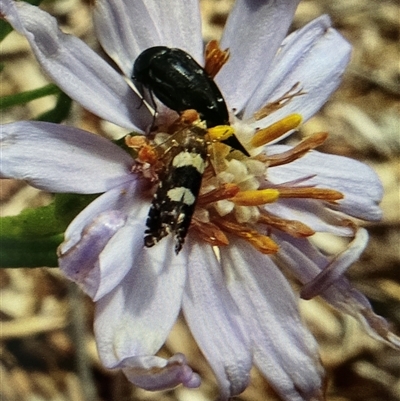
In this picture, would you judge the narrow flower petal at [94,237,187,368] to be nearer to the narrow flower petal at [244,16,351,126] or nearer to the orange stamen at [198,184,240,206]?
the orange stamen at [198,184,240,206]

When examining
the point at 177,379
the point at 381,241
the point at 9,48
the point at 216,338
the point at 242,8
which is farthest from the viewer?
the point at 9,48

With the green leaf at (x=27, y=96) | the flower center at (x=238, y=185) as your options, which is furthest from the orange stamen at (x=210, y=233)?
the green leaf at (x=27, y=96)

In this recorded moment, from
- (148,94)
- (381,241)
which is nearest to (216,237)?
(148,94)

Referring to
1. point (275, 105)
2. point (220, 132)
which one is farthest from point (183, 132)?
point (275, 105)

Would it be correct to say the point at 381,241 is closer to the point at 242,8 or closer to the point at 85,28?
the point at 85,28

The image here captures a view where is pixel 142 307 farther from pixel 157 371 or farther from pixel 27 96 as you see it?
pixel 27 96

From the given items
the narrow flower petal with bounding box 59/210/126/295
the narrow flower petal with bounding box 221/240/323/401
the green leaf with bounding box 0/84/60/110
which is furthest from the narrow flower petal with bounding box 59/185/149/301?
the green leaf with bounding box 0/84/60/110
